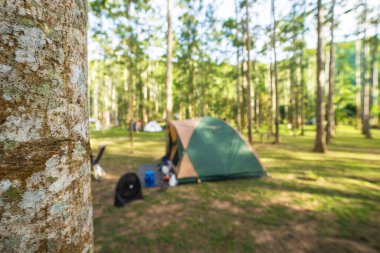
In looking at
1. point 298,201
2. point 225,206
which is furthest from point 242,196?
point 298,201

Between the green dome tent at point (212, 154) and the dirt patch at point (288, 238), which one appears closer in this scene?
the dirt patch at point (288, 238)

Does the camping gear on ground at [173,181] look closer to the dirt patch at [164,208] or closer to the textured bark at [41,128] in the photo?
the dirt patch at [164,208]

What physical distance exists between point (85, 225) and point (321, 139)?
1180 cm

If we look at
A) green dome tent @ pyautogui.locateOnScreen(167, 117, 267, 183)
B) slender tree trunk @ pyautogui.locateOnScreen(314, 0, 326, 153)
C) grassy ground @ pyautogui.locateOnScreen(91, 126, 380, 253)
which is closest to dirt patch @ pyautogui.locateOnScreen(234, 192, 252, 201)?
grassy ground @ pyautogui.locateOnScreen(91, 126, 380, 253)

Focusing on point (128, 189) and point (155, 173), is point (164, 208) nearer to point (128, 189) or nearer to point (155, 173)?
point (128, 189)

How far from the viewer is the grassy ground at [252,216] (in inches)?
134

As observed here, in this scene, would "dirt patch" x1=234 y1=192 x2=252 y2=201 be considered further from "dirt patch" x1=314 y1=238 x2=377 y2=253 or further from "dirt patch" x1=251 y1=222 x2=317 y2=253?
"dirt patch" x1=314 y1=238 x2=377 y2=253

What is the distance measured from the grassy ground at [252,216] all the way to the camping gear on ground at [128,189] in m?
0.22

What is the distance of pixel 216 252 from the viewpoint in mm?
3215

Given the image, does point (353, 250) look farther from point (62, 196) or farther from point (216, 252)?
point (62, 196)

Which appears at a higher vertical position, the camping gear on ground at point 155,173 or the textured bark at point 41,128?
the textured bark at point 41,128

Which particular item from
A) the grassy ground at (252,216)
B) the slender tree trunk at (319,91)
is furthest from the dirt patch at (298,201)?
the slender tree trunk at (319,91)

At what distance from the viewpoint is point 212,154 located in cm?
657

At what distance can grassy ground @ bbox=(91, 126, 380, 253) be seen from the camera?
3408 mm
